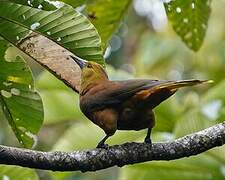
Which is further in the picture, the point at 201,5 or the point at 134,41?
the point at 134,41

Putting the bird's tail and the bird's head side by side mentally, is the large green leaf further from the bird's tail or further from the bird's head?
the bird's tail

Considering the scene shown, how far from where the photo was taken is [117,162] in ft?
6.56

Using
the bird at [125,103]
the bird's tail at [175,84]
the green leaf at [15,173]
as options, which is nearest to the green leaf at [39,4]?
the bird at [125,103]

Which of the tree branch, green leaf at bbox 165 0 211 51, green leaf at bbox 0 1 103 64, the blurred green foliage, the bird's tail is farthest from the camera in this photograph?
the blurred green foliage

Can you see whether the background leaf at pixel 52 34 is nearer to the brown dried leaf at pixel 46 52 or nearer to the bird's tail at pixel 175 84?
the brown dried leaf at pixel 46 52

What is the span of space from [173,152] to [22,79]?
607 mm

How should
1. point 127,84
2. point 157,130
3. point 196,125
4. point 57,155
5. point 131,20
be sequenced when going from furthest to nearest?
point 131,20 → point 157,130 → point 196,125 → point 127,84 → point 57,155

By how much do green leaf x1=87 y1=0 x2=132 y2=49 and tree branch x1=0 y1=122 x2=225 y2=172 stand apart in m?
0.73

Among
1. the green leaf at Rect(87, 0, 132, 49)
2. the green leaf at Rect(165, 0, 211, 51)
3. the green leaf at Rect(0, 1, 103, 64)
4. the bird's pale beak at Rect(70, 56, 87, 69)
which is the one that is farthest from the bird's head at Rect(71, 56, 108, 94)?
the green leaf at Rect(165, 0, 211, 51)

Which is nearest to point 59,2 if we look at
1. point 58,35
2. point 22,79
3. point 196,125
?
point 58,35

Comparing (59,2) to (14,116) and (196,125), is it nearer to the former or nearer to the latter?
(14,116)

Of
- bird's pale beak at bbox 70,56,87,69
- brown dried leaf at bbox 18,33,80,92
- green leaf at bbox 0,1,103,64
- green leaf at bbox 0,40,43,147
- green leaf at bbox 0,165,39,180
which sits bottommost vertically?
green leaf at bbox 0,165,39,180

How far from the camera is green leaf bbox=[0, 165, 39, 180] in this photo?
2434 mm

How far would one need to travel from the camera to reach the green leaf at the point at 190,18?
258 centimetres
